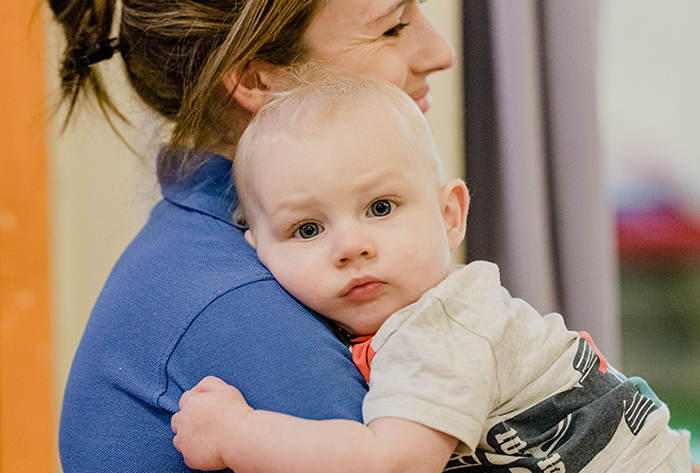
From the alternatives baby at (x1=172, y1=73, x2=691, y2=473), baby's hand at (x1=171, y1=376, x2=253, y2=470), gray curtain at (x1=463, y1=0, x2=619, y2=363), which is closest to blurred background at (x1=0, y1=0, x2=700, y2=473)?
gray curtain at (x1=463, y1=0, x2=619, y2=363)

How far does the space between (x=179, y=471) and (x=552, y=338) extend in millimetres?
467

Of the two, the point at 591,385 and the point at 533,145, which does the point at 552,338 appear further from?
the point at 533,145

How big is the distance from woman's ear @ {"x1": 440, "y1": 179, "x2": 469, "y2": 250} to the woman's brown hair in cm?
32

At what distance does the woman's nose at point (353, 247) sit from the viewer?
72 cm

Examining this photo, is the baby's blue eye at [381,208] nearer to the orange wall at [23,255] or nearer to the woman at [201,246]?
the woman at [201,246]

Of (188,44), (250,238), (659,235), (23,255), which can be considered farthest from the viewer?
(659,235)

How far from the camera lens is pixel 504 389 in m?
0.69

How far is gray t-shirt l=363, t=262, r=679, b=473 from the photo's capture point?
2.10 feet

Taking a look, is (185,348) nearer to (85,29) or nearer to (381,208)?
A: (381,208)

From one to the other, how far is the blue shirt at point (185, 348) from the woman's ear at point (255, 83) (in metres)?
0.17

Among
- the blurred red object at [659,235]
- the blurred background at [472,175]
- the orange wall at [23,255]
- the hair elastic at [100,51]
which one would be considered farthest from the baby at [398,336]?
the blurred red object at [659,235]

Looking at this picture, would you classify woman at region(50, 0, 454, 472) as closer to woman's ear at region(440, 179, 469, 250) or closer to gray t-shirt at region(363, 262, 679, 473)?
gray t-shirt at region(363, 262, 679, 473)

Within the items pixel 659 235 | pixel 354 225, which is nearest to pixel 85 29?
pixel 354 225

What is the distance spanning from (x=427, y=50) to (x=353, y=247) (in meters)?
0.49
